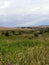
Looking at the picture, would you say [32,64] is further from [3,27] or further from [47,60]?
[3,27]

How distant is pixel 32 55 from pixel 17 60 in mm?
645

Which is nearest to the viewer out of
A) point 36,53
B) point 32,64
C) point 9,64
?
point 9,64

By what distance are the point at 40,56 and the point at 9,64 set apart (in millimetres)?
1444

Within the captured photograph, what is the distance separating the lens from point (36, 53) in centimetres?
716

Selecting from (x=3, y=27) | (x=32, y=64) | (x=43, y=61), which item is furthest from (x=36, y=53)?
(x=3, y=27)

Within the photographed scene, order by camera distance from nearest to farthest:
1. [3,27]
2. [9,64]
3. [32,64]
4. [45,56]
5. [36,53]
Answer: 1. [9,64]
2. [32,64]
3. [45,56]
4. [36,53]
5. [3,27]

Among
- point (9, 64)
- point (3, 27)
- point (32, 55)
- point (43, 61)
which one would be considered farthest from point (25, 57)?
point (3, 27)

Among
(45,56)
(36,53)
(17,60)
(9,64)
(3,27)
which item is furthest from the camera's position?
(3,27)

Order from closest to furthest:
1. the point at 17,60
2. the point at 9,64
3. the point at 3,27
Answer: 1. the point at 9,64
2. the point at 17,60
3. the point at 3,27

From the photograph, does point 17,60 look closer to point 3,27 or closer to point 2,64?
point 2,64

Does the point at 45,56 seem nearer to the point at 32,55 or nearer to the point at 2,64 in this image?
the point at 32,55

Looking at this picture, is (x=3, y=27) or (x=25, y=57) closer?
(x=25, y=57)

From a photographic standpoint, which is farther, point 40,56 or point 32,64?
point 40,56

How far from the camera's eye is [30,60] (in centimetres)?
638
